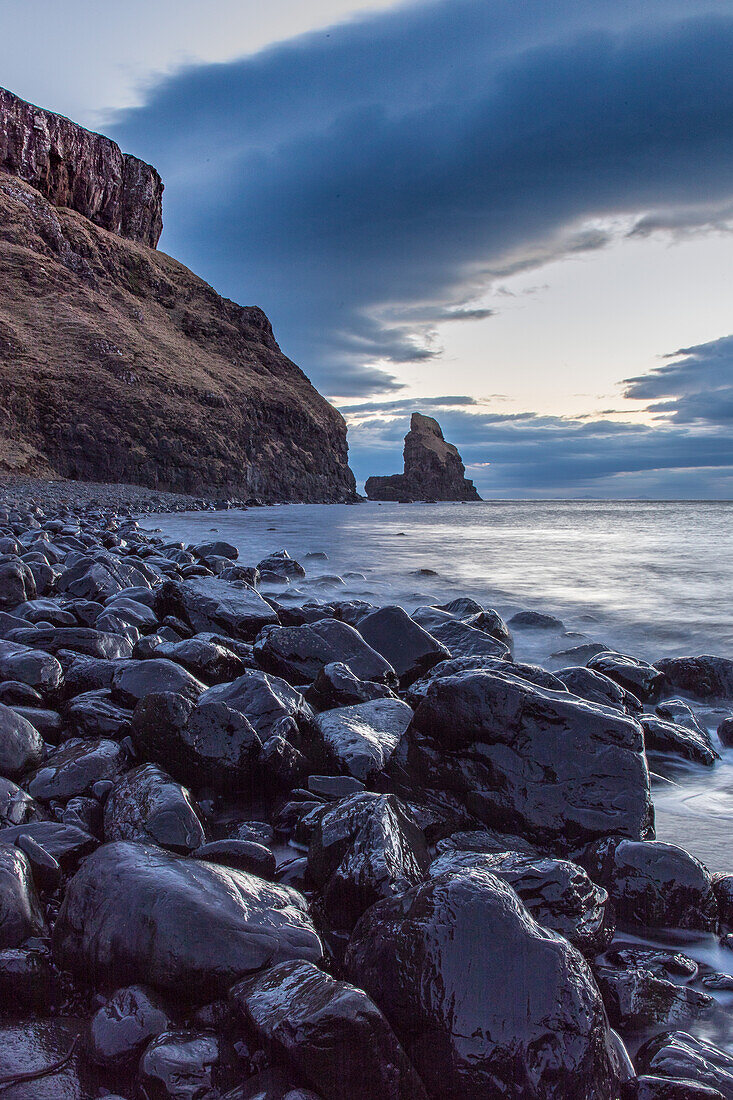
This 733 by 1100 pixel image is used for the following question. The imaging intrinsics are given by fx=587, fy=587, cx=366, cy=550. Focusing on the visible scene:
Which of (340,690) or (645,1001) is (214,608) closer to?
(340,690)

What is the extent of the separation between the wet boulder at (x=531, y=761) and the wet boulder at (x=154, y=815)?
0.81 metres

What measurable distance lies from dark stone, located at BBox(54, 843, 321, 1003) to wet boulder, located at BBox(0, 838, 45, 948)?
0.08m

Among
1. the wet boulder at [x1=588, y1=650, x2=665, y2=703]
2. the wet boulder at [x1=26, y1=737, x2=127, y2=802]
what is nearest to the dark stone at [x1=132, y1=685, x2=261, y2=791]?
the wet boulder at [x1=26, y1=737, x2=127, y2=802]

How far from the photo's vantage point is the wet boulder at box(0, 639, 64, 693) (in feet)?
8.72

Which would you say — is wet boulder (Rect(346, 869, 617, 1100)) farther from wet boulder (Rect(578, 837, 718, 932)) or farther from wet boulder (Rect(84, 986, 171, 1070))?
wet boulder (Rect(578, 837, 718, 932))

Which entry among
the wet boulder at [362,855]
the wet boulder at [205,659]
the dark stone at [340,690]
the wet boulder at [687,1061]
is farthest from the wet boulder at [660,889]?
the wet boulder at [205,659]

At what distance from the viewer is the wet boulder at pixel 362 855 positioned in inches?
59.9

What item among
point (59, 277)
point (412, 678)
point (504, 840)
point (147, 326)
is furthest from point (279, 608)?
point (147, 326)

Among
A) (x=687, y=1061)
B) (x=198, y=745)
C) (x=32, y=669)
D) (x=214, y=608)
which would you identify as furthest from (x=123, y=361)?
(x=687, y=1061)

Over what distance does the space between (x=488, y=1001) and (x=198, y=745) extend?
4.58 feet

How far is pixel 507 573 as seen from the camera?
1006 cm

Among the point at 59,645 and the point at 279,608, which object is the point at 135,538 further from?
the point at 59,645

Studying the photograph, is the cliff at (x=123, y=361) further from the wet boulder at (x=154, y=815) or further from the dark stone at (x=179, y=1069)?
the dark stone at (x=179, y=1069)

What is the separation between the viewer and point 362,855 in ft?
5.16
